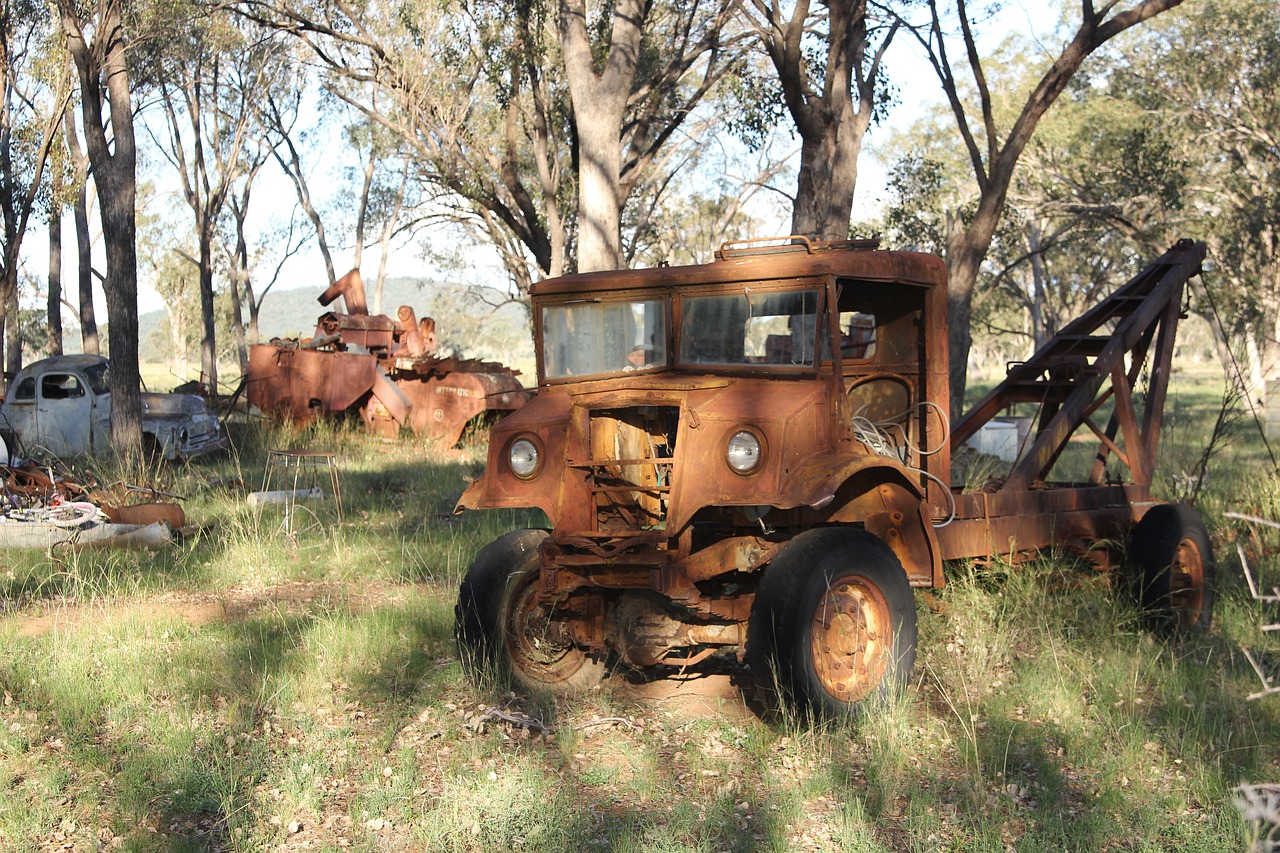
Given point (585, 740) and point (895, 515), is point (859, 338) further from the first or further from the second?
point (585, 740)

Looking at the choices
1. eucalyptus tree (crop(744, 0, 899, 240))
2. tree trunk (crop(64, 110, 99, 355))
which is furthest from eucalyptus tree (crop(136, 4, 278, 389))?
eucalyptus tree (crop(744, 0, 899, 240))

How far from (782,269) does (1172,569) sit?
3382 mm

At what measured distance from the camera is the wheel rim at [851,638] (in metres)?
5.86

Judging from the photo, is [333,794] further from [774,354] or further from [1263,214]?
[1263,214]

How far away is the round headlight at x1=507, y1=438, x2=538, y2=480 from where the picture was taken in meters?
6.43

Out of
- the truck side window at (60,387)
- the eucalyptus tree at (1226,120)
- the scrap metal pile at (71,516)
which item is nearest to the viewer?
the scrap metal pile at (71,516)

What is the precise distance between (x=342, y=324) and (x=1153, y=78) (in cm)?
2146

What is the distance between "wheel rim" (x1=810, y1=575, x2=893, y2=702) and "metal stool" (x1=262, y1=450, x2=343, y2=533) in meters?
5.97

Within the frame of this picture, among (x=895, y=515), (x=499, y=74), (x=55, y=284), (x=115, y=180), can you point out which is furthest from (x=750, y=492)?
(x=55, y=284)

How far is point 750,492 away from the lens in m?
5.86

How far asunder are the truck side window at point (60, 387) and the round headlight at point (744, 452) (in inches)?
Result: 520

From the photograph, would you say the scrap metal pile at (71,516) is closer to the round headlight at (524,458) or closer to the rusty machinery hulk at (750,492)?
the rusty machinery hulk at (750,492)

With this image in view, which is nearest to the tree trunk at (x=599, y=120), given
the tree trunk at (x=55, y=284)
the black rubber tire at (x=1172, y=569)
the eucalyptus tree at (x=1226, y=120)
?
the black rubber tire at (x=1172, y=569)

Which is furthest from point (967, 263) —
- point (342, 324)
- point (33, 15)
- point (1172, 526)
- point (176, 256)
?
point (176, 256)
